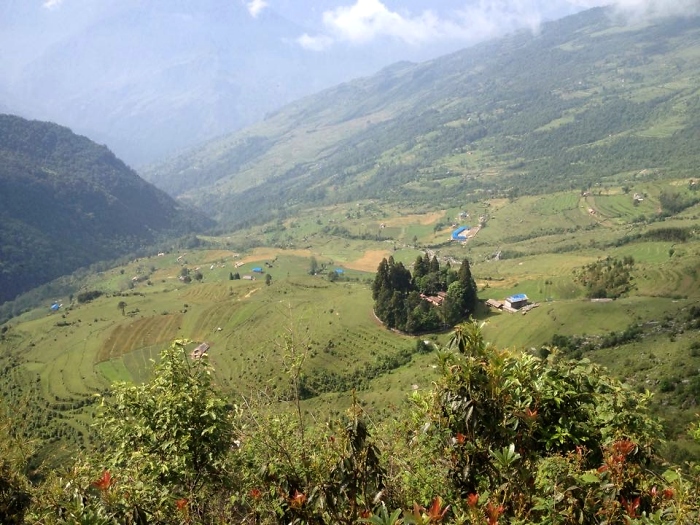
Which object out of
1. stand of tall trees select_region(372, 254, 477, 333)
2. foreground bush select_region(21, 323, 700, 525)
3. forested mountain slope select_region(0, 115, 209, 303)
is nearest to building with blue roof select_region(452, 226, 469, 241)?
stand of tall trees select_region(372, 254, 477, 333)

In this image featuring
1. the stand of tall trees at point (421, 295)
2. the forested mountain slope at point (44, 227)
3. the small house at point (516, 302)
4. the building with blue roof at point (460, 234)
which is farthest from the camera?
the forested mountain slope at point (44, 227)

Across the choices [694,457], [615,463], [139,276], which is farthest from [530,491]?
[139,276]

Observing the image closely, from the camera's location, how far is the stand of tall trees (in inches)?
2443

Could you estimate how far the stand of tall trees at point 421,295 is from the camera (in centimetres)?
6206

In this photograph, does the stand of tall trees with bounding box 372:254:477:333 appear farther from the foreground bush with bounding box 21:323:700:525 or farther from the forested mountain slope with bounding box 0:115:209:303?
the forested mountain slope with bounding box 0:115:209:303

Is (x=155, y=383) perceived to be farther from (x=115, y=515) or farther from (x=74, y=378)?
(x=74, y=378)

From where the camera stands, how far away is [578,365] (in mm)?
9445

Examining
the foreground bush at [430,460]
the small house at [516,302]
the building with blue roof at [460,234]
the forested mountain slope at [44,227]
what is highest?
the forested mountain slope at [44,227]

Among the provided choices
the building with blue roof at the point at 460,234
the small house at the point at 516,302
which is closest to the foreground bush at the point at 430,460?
the small house at the point at 516,302

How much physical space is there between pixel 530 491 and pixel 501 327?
2119 inches

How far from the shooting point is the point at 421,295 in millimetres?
67125

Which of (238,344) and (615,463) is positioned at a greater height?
(615,463)

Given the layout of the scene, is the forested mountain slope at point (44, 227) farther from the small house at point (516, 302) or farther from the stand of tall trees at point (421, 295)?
the small house at point (516, 302)

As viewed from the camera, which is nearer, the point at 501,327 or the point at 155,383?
the point at 155,383
